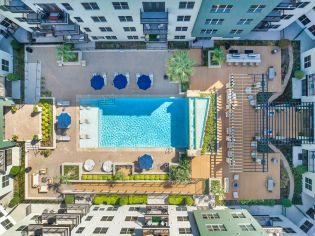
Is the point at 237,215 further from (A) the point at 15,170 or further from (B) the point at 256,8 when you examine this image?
(A) the point at 15,170

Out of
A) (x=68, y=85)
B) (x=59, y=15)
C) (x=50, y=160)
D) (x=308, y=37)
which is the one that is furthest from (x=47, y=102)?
(x=308, y=37)

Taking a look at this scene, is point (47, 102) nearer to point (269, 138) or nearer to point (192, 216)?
point (192, 216)

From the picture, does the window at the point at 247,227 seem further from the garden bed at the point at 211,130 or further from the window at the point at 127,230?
the window at the point at 127,230

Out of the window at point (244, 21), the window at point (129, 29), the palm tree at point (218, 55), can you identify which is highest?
the window at point (244, 21)

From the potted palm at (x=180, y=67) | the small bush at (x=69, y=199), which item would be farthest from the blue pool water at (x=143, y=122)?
the small bush at (x=69, y=199)

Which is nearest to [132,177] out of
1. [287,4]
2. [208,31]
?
[208,31]

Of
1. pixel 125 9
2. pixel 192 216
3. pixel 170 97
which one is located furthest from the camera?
pixel 170 97
